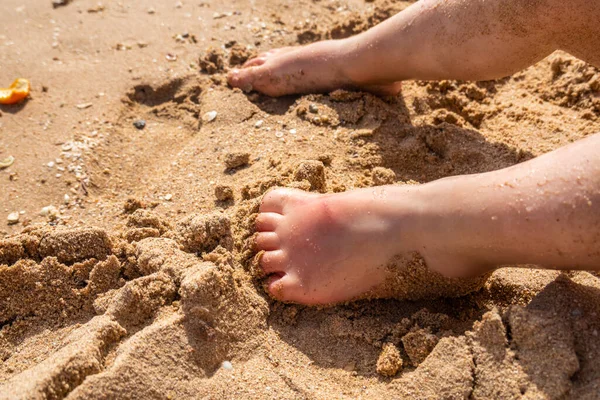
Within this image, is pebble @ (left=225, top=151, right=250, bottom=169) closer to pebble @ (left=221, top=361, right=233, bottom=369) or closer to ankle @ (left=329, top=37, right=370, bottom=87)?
ankle @ (left=329, top=37, right=370, bottom=87)

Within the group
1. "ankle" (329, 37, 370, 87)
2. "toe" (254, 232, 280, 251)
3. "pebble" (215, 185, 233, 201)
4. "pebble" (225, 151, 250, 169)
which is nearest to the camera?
"toe" (254, 232, 280, 251)

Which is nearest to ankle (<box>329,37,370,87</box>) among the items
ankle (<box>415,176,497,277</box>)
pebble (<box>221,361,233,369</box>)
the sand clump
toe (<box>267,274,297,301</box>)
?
ankle (<box>415,176,497,277</box>)

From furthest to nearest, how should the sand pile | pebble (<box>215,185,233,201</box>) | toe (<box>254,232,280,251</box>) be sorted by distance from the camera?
pebble (<box>215,185,233,201</box>)
toe (<box>254,232,280,251</box>)
the sand pile

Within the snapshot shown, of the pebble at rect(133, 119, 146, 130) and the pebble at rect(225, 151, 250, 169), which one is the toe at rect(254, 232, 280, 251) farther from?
the pebble at rect(133, 119, 146, 130)

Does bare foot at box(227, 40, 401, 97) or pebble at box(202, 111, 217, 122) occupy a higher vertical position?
bare foot at box(227, 40, 401, 97)

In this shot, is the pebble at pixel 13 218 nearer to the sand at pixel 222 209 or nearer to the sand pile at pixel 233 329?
the sand at pixel 222 209

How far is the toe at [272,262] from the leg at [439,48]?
2.74 ft

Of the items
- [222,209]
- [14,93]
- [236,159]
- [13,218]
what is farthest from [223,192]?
[14,93]

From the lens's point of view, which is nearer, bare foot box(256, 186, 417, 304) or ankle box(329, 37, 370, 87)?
bare foot box(256, 186, 417, 304)

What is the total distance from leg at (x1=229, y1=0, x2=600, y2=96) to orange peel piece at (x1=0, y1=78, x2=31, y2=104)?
83 cm

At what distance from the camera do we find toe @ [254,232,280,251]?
1701 millimetres

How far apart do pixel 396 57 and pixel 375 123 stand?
0.25 meters

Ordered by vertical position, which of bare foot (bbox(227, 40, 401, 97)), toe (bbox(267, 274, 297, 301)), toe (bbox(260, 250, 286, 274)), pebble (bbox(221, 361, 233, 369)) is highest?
bare foot (bbox(227, 40, 401, 97))

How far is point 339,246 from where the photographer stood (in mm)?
1614
